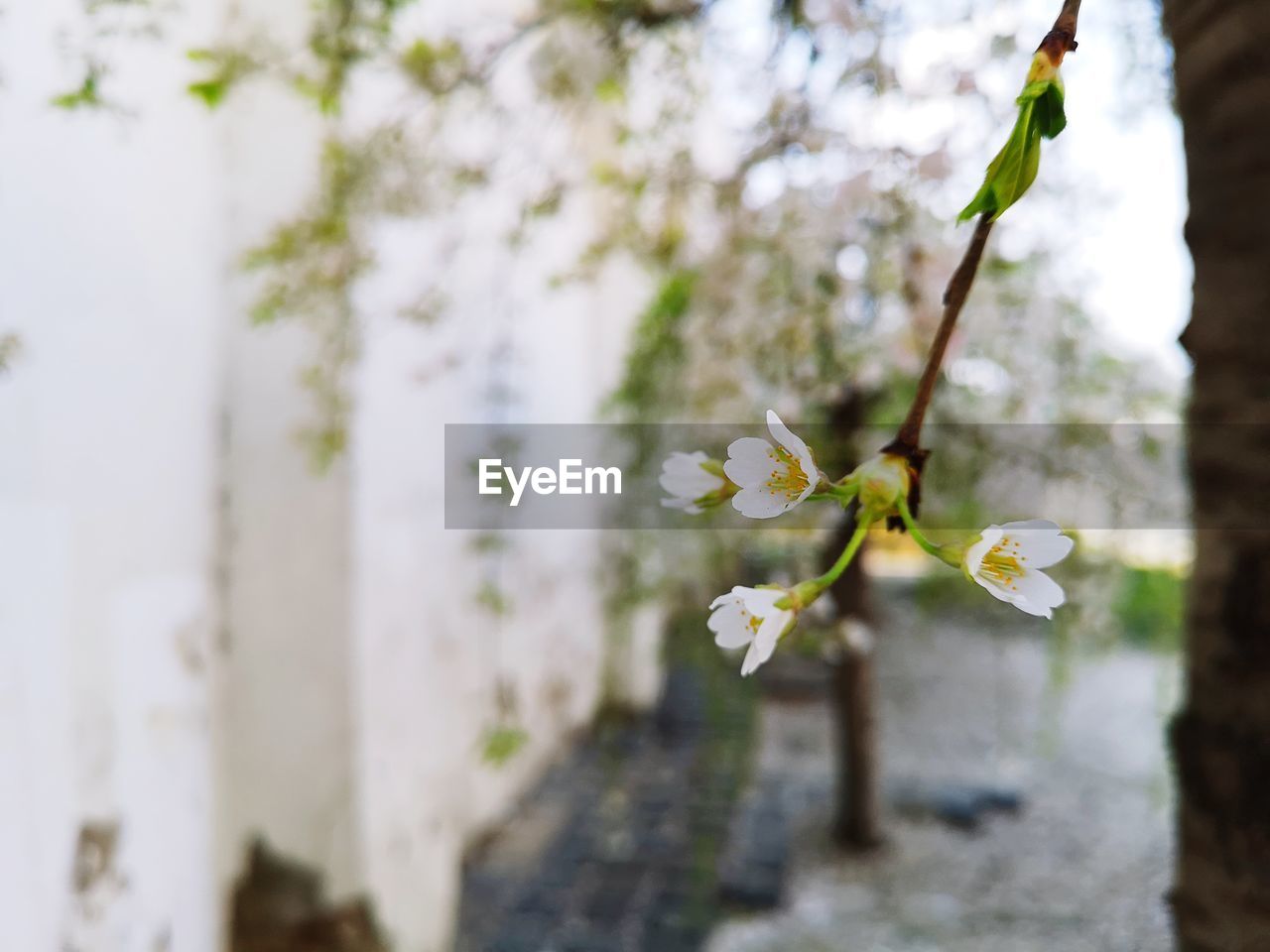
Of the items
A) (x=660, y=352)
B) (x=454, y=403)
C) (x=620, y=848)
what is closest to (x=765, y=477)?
(x=660, y=352)

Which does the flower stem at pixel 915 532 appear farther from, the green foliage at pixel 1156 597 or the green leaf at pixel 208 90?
the green foliage at pixel 1156 597

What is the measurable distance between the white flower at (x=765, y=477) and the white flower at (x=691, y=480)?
3.4 inches

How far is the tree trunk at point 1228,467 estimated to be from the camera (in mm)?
688

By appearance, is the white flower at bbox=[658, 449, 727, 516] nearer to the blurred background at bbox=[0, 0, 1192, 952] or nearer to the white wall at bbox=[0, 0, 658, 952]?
the blurred background at bbox=[0, 0, 1192, 952]

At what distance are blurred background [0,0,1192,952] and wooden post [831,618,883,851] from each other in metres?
0.04

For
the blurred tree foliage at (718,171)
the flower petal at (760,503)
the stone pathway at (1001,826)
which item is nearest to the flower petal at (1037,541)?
the flower petal at (760,503)

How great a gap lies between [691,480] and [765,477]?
101mm

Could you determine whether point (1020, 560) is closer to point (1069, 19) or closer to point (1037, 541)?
point (1037, 541)

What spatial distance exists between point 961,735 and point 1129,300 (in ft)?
9.18

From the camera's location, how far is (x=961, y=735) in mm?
3818

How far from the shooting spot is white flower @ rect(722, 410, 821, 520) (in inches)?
16.1

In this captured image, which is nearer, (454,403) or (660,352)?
(660,352)

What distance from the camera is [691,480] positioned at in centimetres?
51

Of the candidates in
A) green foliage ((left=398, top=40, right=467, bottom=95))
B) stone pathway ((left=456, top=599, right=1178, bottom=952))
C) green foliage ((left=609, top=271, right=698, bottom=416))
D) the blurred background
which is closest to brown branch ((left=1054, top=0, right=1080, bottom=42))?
the blurred background
